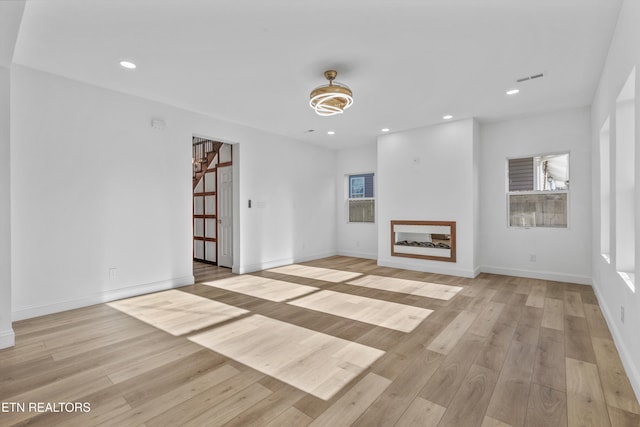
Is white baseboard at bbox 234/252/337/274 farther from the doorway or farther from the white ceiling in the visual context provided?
the white ceiling

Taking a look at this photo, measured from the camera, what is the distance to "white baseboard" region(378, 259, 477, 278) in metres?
5.18

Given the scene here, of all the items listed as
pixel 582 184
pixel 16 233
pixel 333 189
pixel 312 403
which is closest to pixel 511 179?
pixel 582 184

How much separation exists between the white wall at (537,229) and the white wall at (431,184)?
1.53 feet

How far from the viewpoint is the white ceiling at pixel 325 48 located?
2.34m

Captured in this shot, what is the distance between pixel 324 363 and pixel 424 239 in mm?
4102

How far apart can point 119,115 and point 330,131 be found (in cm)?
363

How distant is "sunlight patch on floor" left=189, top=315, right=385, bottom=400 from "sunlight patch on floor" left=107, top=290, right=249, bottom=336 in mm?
270

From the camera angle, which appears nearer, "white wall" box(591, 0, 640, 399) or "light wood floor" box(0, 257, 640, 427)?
"light wood floor" box(0, 257, 640, 427)

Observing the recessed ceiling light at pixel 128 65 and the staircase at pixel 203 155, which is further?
the staircase at pixel 203 155

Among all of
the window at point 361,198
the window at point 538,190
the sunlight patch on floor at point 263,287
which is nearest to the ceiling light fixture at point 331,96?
the sunlight patch on floor at point 263,287

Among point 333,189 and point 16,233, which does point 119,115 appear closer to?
point 16,233

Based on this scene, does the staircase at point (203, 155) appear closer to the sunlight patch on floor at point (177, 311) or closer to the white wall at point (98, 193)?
the white wall at point (98, 193)

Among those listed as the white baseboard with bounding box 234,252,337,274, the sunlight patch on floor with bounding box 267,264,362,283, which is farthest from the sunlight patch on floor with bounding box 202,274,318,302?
the sunlight patch on floor with bounding box 267,264,362,283

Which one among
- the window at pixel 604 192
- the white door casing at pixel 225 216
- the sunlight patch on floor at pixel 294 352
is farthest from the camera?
the white door casing at pixel 225 216
